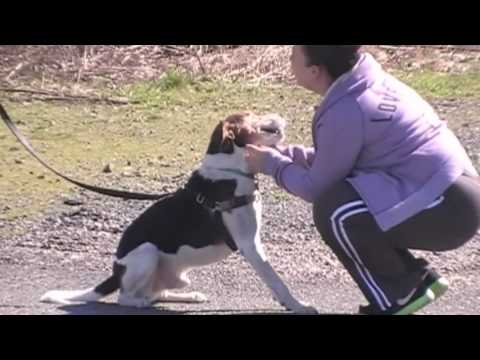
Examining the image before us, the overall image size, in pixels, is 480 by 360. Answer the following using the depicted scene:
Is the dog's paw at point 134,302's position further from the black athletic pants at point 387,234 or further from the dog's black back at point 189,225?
the black athletic pants at point 387,234

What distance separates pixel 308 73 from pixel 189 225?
0.92m

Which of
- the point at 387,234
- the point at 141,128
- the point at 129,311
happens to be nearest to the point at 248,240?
the point at 129,311

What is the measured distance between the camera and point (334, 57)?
5.18 metres

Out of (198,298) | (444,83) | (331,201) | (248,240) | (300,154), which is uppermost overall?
(300,154)

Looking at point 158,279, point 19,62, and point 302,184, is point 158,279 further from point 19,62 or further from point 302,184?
point 19,62

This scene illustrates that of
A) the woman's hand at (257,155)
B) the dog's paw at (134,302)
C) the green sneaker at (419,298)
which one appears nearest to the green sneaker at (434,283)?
the green sneaker at (419,298)

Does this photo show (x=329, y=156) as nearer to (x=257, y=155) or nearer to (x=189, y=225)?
(x=257, y=155)

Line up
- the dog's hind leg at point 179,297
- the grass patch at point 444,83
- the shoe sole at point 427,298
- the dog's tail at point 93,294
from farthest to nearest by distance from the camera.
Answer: the grass patch at point 444,83 < the dog's hind leg at point 179,297 < the dog's tail at point 93,294 < the shoe sole at point 427,298

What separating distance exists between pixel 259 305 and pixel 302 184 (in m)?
0.92

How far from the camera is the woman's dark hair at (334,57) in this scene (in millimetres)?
5105

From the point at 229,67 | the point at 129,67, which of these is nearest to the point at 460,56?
the point at 229,67

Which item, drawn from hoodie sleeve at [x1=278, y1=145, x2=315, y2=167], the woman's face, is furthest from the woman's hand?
the woman's face

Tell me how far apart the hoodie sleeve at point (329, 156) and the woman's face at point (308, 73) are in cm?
22

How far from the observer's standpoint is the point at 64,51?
12.2 meters
